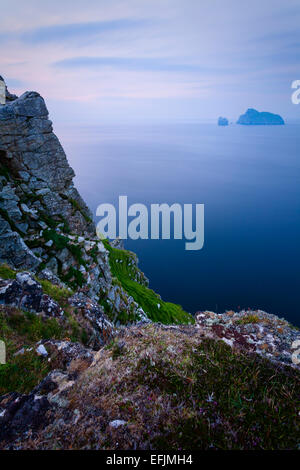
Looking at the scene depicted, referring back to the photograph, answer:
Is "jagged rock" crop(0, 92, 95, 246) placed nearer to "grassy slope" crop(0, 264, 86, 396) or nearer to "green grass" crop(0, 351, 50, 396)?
"grassy slope" crop(0, 264, 86, 396)

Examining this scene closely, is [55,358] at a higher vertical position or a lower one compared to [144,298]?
higher

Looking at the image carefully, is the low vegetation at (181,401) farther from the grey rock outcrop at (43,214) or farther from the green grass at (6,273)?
the grey rock outcrop at (43,214)

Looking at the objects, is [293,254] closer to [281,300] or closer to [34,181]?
[281,300]

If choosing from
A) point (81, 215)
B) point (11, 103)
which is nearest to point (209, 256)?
point (81, 215)

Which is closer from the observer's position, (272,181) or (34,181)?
(34,181)

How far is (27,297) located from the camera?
12281mm

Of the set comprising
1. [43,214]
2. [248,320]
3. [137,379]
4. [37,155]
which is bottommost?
[248,320]

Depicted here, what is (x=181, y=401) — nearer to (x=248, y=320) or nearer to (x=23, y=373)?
(x=23, y=373)

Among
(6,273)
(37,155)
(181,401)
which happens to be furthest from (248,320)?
(37,155)

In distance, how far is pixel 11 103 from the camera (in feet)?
96.4

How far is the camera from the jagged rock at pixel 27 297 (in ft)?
38.9

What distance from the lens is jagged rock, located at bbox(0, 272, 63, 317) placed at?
11.9 metres
